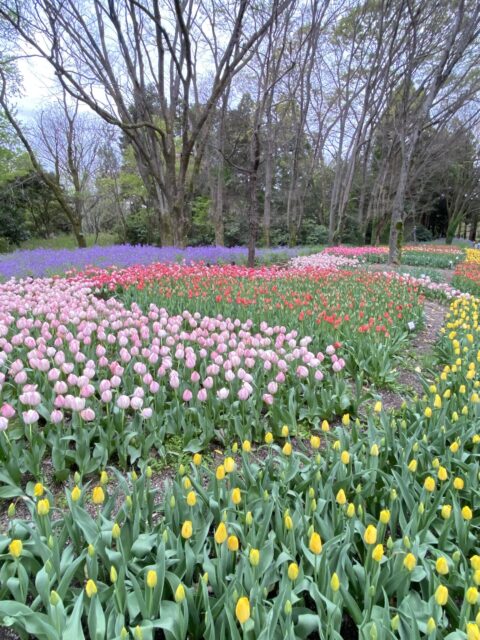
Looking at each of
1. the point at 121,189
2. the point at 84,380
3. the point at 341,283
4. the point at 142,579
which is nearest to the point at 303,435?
the point at 84,380

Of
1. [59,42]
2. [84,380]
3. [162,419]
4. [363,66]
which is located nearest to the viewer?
[84,380]

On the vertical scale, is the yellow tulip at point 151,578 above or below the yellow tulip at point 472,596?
above

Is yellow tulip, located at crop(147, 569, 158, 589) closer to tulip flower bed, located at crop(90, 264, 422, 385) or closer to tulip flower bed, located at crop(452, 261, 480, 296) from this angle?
tulip flower bed, located at crop(90, 264, 422, 385)

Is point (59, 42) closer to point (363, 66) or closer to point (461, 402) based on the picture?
point (461, 402)

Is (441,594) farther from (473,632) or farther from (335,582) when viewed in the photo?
(335,582)

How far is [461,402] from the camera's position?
266cm

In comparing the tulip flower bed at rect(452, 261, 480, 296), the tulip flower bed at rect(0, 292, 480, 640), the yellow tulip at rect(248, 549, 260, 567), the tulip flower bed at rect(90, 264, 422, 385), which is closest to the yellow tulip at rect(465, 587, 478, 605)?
the tulip flower bed at rect(0, 292, 480, 640)

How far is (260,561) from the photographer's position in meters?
1.41

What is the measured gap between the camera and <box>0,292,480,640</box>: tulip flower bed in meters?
1.17

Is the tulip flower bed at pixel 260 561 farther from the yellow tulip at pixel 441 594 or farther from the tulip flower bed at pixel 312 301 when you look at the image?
the tulip flower bed at pixel 312 301

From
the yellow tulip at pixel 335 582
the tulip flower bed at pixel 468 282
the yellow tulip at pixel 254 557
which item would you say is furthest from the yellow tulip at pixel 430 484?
the tulip flower bed at pixel 468 282

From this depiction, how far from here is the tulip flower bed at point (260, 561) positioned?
1.17 metres

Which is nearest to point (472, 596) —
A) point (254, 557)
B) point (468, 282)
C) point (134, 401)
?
point (254, 557)

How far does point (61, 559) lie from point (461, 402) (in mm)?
2352
